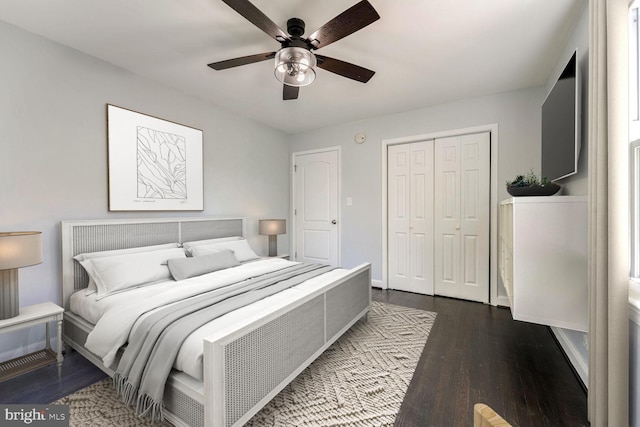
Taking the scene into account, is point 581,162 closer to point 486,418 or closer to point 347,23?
point 347,23

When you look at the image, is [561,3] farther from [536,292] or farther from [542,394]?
[542,394]

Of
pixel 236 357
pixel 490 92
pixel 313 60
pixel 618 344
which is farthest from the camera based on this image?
pixel 490 92

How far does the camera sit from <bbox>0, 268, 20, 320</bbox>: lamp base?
1836mm

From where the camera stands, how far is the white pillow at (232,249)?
2.98 meters

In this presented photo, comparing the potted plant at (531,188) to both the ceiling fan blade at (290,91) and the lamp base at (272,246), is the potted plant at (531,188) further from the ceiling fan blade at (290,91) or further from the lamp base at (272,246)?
the lamp base at (272,246)

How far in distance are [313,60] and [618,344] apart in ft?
7.19

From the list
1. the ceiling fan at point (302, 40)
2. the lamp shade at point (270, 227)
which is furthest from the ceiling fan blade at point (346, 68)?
the lamp shade at point (270, 227)

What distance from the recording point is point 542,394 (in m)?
1.77

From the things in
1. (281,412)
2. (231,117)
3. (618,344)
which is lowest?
(281,412)

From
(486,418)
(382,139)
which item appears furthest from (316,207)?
(486,418)

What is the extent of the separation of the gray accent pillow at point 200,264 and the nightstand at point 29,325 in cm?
78

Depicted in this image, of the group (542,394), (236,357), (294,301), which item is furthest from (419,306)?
(236,357)

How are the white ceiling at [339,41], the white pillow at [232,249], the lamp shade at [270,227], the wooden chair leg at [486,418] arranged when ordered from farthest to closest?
the lamp shade at [270,227], the white pillow at [232,249], the white ceiling at [339,41], the wooden chair leg at [486,418]

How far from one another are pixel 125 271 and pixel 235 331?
4.95 feet
